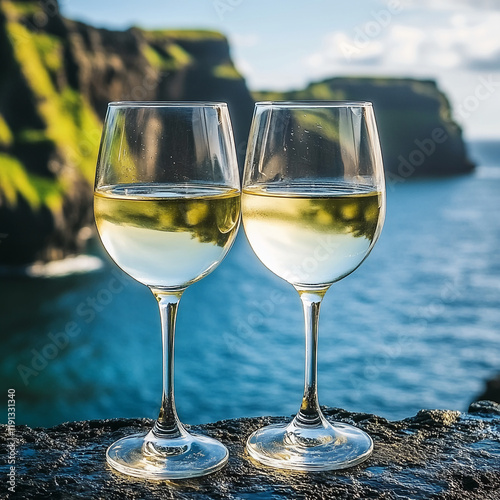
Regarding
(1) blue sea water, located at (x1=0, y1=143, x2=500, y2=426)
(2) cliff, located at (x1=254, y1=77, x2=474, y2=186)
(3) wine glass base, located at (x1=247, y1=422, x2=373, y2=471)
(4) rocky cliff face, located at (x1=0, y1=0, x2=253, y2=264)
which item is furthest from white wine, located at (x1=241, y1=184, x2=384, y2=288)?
(2) cliff, located at (x1=254, y1=77, x2=474, y2=186)

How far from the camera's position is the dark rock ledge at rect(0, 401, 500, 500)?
164 centimetres

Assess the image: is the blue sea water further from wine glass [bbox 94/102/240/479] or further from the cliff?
the cliff

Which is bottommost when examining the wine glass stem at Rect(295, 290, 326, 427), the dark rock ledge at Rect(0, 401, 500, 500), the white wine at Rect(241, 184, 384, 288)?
the dark rock ledge at Rect(0, 401, 500, 500)

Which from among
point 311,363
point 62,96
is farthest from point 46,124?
point 311,363

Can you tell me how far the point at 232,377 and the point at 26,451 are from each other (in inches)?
1178

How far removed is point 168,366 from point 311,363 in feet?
1.17

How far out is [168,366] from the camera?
1.78 metres

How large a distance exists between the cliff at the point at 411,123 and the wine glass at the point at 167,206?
78.3 meters

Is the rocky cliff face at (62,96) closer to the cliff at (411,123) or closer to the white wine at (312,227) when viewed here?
the cliff at (411,123)

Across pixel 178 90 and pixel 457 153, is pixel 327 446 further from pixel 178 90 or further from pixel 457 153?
pixel 457 153

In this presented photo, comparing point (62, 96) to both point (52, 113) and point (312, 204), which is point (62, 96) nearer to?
point (52, 113)

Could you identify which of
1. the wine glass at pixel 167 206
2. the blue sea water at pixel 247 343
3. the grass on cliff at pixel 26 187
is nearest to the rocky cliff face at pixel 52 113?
the grass on cliff at pixel 26 187

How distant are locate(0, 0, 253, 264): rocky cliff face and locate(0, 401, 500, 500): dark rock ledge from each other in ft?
125

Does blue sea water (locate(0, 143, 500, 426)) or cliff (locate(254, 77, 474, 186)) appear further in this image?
cliff (locate(254, 77, 474, 186))
